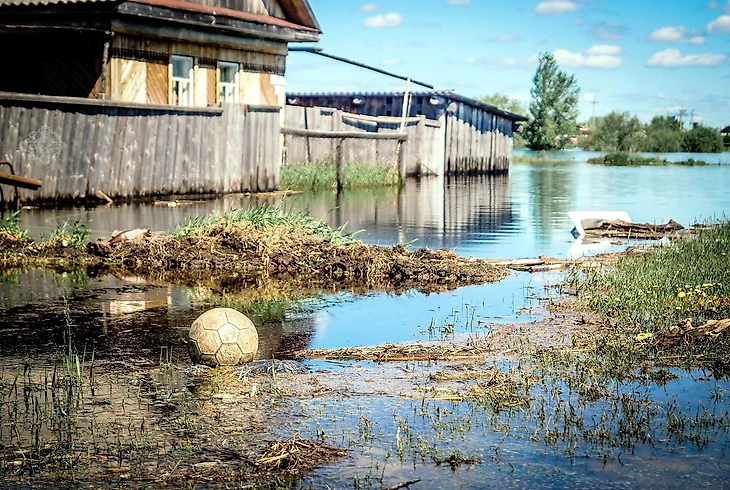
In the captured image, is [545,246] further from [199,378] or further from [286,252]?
[199,378]

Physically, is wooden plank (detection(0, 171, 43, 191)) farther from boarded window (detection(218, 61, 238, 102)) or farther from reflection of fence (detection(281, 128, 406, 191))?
boarded window (detection(218, 61, 238, 102))

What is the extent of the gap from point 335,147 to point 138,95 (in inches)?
249

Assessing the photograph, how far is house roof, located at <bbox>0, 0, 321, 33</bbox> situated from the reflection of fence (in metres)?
3.06

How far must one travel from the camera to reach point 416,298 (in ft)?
39.3

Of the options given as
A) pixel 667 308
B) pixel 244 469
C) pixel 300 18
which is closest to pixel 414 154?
pixel 300 18

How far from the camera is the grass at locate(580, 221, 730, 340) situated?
10.1m

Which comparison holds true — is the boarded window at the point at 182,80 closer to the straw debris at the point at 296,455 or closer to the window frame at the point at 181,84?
the window frame at the point at 181,84

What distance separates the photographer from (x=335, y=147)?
29.5 meters

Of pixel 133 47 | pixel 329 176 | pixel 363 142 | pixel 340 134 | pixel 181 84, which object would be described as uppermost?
pixel 133 47

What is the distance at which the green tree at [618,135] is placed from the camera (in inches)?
3711

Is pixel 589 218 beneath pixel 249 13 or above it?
beneath

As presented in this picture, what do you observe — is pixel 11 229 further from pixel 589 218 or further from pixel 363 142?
pixel 363 142

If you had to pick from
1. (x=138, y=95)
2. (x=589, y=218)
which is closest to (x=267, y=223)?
(x=589, y=218)

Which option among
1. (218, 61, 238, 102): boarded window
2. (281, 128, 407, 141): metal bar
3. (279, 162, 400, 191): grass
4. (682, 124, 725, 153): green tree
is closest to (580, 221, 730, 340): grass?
(279, 162, 400, 191): grass
